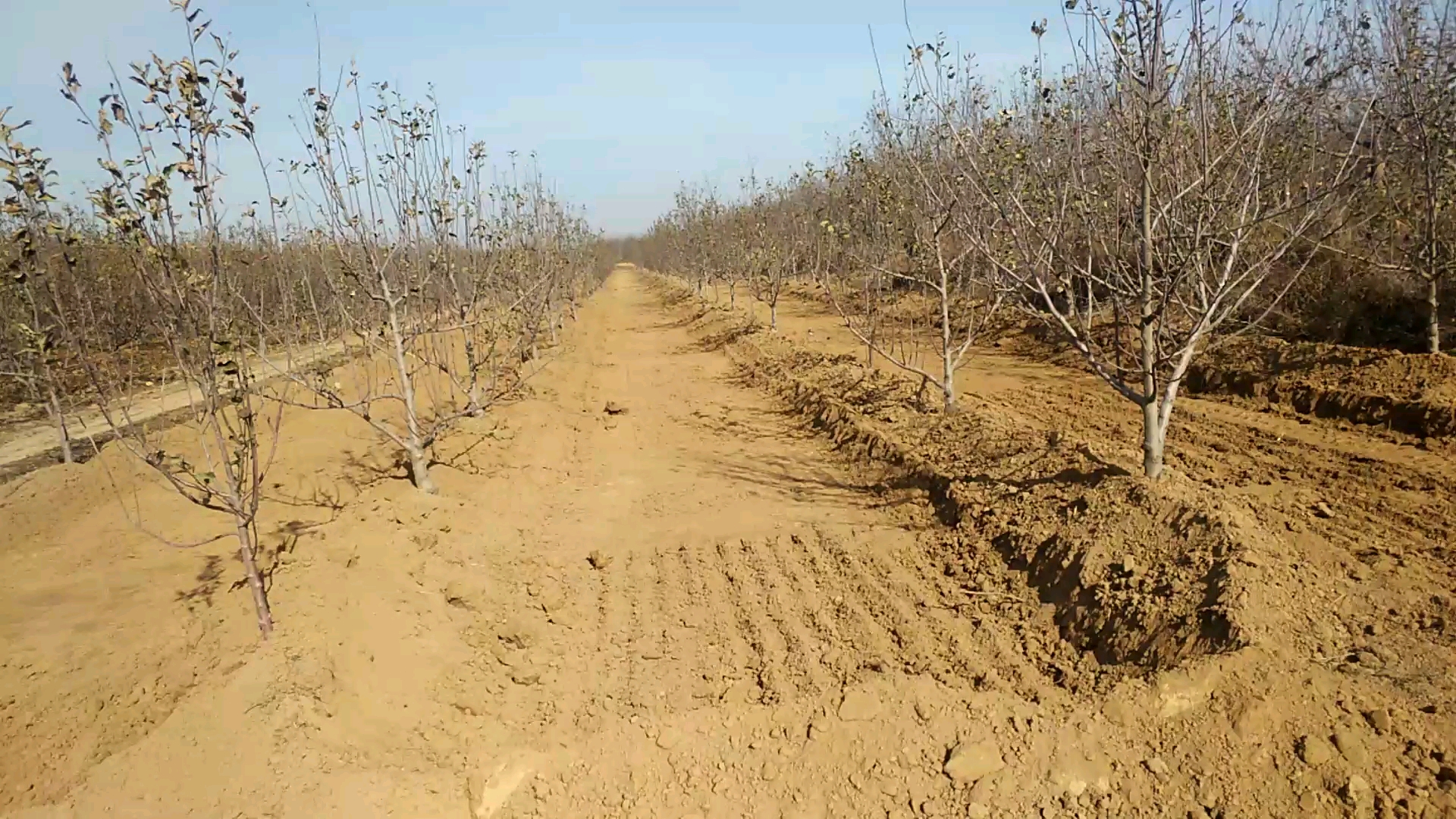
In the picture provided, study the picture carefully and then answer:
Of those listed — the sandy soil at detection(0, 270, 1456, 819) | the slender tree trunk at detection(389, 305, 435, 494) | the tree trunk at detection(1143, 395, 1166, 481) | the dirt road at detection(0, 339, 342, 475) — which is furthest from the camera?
the dirt road at detection(0, 339, 342, 475)

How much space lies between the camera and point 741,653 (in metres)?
5.05

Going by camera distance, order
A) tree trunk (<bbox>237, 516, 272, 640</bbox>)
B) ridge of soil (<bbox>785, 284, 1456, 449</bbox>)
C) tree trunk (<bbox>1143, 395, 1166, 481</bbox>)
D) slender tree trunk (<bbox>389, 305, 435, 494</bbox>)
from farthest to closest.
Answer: ridge of soil (<bbox>785, 284, 1456, 449</bbox>) < slender tree trunk (<bbox>389, 305, 435, 494</bbox>) < tree trunk (<bbox>1143, 395, 1166, 481</bbox>) < tree trunk (<bbox>237, 516, 272, 640</bbox>)

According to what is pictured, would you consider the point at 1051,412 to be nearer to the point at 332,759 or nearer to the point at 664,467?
the point at 664,467

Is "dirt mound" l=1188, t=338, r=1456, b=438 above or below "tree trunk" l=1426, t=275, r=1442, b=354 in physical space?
below

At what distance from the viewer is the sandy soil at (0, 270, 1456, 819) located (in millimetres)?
3441

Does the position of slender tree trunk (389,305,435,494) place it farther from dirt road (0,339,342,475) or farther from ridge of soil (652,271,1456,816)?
ridge of soil (652,271,1456,816)

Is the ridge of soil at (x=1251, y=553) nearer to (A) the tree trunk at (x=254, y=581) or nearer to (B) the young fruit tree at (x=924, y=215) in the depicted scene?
(B) the young fruit tree at (x=924, y=215)

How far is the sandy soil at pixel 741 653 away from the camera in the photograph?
3441 millimetres

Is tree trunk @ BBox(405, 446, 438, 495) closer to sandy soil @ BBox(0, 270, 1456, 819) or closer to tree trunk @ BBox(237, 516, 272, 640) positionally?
sandy soil @ BBox(0, 270, 1456, 819)

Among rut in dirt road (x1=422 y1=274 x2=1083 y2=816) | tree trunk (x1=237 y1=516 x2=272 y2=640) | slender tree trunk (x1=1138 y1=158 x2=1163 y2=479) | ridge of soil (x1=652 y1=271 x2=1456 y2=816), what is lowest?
rut in dirt road (x1=422 y1=274 x2=1083 y2=816)

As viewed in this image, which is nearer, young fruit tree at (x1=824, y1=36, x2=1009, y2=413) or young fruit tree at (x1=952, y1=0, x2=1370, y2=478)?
young fruit tree at (x1=952, y1=0, x2=1370, y2=478)

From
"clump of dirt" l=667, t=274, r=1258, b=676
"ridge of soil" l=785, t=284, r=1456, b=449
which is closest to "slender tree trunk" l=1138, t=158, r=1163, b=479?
"clump of dirt" l=667, t=274, r=1258, b=676

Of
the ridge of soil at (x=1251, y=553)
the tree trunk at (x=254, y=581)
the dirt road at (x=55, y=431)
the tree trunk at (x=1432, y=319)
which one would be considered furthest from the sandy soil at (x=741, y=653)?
the dirt road at (x=55, y=431)

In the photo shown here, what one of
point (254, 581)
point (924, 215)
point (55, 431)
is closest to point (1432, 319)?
point (924, 215)
